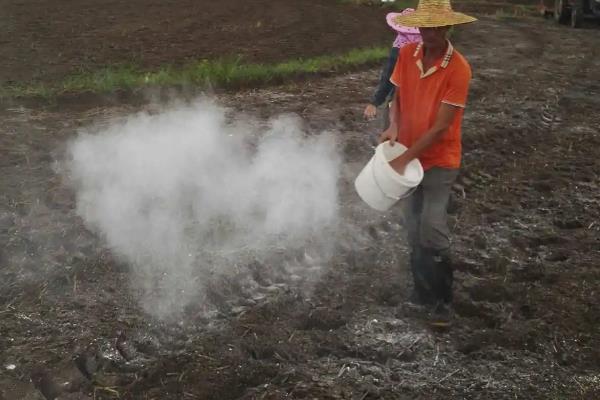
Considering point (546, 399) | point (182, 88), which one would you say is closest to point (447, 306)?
point (546, 399)

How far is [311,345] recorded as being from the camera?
3.15 m

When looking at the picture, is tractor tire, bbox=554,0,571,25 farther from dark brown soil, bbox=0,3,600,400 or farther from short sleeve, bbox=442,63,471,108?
short sleeve, bbox=442,63,471,108

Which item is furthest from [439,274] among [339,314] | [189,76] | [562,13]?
[562,13]

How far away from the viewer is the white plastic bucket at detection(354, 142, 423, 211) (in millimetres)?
3092

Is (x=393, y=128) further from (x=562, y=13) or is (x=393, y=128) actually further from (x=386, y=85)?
(x=562, y=13)

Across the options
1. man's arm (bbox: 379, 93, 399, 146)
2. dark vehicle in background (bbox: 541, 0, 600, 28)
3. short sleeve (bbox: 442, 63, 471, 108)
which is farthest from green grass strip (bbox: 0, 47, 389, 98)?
dark vehicle in background (bbox: 541, 0, 600, 28)

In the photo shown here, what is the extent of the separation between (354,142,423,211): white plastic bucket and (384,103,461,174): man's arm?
47mm

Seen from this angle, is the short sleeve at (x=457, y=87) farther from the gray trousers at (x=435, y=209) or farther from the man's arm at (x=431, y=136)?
the gray trousers at (x=435, y=209)

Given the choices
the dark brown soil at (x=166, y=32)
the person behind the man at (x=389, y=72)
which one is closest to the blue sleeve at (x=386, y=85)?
the person behind the man at (x=389, y=72)

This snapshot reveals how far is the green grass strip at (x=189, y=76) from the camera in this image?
6973 mm

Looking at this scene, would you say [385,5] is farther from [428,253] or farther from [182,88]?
[428,253]

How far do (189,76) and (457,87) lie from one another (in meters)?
5.09

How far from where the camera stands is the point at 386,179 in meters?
3.11

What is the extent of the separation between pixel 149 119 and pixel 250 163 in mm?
1496
